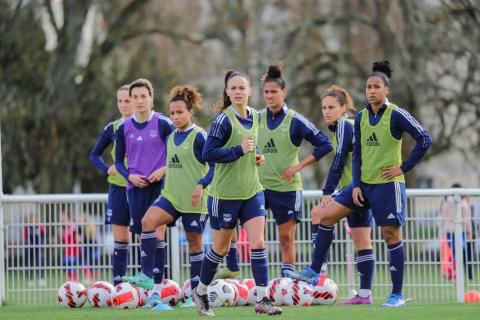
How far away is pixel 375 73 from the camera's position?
13180mm

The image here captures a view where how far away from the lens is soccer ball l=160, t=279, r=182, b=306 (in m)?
14.1

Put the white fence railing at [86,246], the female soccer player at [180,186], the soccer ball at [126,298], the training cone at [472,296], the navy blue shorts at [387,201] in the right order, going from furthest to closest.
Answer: the white fence railing at [86,246], the training cone at [472,296], the soccer ball at [126,298], the female soccer player at [180,186], the navy blue shorts at [387,201]

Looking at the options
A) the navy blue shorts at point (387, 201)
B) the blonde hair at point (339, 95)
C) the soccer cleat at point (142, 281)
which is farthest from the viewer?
the blonde hair at point (339, 95)

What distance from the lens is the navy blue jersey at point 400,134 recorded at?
13.0m

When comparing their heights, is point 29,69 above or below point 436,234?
above

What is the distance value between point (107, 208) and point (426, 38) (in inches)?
522

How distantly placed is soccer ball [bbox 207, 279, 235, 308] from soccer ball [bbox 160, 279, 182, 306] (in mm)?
421

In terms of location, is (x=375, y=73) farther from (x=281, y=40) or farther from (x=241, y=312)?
(x=281, y=40)

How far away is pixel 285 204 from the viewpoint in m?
14.2

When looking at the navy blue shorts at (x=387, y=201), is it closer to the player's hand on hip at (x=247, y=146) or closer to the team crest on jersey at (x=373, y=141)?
the team crest on jersey at (x=373, y=141)

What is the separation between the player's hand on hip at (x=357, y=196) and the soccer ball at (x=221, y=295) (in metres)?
1.84

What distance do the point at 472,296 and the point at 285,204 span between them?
2.72 metres

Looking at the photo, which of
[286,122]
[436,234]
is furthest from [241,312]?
[436,234]

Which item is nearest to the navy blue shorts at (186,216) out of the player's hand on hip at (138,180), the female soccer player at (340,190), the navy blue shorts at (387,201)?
the player's hand on hip at (138,180)
